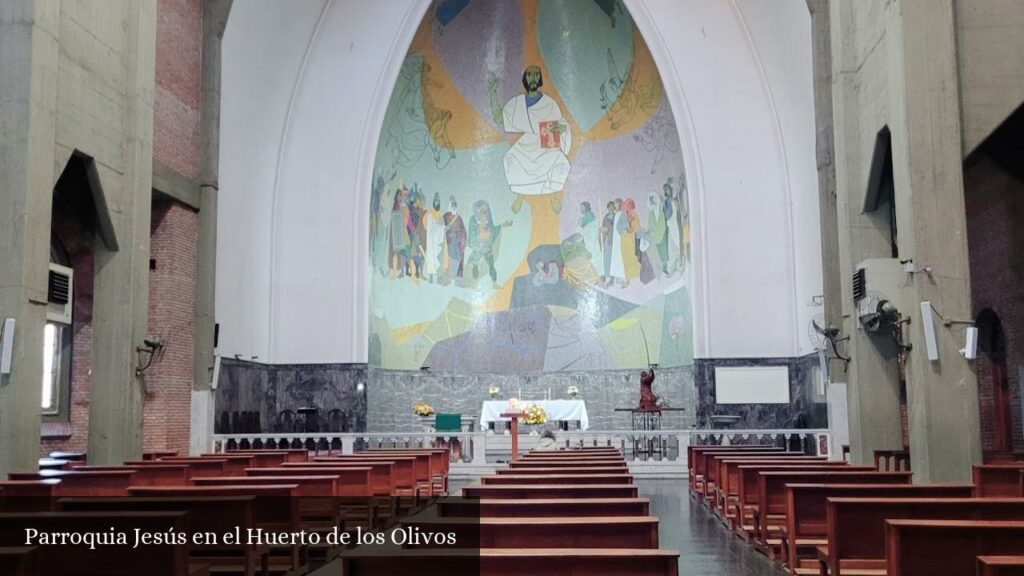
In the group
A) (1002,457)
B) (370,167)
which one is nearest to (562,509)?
(1002,457)

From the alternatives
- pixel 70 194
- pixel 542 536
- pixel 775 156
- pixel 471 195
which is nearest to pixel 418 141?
pixel 471 195

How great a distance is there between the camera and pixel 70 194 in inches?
563

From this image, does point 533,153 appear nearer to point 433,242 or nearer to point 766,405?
point 433,242

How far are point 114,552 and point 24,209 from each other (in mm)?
7315

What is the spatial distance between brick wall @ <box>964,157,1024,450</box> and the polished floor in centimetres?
525

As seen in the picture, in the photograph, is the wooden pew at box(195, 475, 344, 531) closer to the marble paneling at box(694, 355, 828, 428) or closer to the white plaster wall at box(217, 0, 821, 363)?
the white plaster wall at box(217, 0, 821, 363)

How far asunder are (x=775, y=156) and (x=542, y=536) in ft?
58.2

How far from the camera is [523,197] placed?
2489 cm

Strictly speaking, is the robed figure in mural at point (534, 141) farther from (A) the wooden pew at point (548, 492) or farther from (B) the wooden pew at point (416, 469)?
(A) the wooden pew at point (548, 492)

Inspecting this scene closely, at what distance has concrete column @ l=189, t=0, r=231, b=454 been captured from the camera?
17.3m

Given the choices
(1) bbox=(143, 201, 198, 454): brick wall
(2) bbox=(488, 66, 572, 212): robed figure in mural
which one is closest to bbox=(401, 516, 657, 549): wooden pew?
(1) bbox=(143, 201, 198, 454): brick wall

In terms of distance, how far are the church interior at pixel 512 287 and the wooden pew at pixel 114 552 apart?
0.02 m

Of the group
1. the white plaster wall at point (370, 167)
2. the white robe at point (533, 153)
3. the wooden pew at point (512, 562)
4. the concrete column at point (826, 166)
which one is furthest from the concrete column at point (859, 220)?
the white robe at point (533, 153)

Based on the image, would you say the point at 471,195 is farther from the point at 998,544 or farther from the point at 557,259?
the point at 998,544
